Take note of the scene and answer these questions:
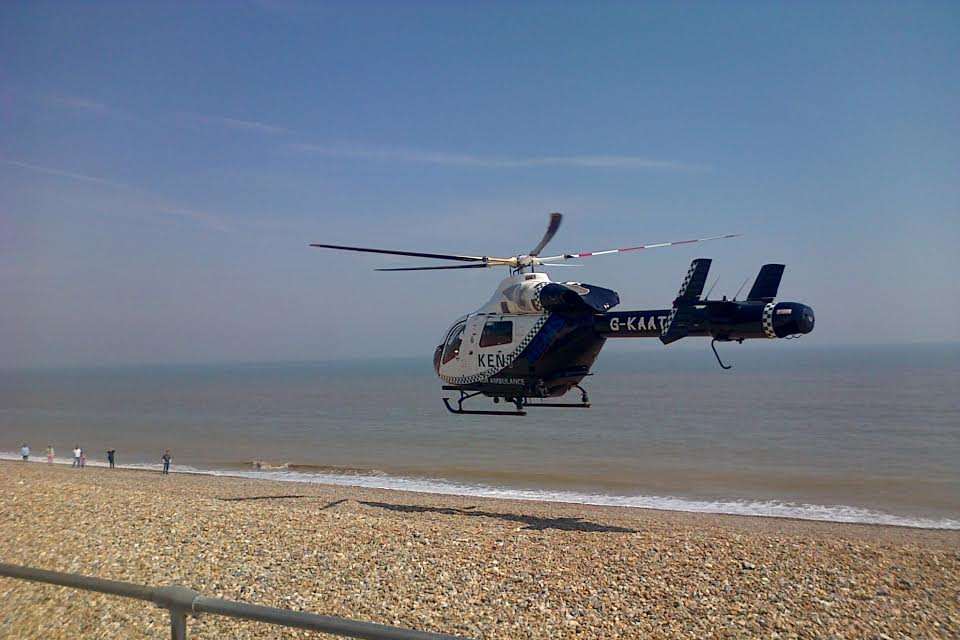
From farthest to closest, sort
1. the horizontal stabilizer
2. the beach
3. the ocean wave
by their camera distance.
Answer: the ocean wave → the horizontal stabilizer → the beach

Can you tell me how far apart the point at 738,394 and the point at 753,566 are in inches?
3221

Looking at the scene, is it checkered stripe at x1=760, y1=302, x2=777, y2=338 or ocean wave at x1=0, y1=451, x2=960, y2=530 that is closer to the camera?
checkered stripe at x1=760, y1=302, x2=777, y2=338

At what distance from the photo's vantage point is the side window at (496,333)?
53.2ft

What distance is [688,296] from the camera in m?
13.2

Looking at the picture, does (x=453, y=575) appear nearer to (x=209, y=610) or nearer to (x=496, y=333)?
(x=209, y=610)

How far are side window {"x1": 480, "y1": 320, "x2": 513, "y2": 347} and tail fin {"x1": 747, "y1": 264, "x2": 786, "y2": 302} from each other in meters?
5.51

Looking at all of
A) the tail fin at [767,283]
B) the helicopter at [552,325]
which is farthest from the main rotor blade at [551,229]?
the tail fin at [767,283]

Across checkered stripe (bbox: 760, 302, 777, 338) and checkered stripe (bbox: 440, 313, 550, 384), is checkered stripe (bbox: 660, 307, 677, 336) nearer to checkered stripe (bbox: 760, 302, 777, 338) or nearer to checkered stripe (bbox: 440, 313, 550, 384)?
checkered stripe (bbox: 760, 302, 777, 338)

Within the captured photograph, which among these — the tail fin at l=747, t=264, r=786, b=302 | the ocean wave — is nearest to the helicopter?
the tail fin at l=747, t=264, r=786, b=302

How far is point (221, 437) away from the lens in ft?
165

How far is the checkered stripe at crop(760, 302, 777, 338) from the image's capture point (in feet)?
40.0

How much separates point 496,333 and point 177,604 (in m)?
→ 14.1

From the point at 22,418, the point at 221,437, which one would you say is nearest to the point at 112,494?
the point at 221,437

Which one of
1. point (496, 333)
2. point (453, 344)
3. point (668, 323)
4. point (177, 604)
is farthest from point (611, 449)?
point (177, 604)
